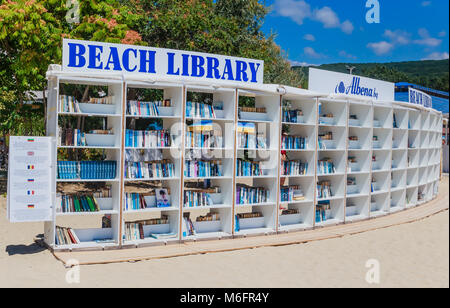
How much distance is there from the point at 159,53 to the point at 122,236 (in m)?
2.60

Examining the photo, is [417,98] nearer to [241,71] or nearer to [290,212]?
[290,212]

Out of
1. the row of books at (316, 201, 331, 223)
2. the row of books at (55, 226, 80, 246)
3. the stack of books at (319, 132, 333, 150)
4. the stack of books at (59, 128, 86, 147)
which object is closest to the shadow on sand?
the row of books at (55, 226, 80, 246)

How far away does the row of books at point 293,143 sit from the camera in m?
8.05

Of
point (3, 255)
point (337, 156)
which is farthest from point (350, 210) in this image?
point (3, 255)

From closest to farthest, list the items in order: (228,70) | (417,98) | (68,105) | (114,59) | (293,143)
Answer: (68,105) < (114,59) < (228,70) < (293,143) < (417,98)

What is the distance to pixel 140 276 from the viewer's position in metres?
5.54

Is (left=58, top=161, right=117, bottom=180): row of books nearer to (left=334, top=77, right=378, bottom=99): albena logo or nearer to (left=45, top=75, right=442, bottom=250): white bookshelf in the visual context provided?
(left=45, top=75, right=442, bottom=250): white bookshelf

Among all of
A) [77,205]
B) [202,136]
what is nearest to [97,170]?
[77,205]

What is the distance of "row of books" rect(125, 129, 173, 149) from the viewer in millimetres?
6664

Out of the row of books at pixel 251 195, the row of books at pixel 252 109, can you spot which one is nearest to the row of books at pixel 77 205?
the row of books at pixel 251 195

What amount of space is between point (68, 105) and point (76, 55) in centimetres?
67

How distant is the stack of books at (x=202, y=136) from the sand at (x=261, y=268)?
1631 millimetres

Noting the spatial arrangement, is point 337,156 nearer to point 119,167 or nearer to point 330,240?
point 330,240

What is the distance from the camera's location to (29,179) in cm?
607
